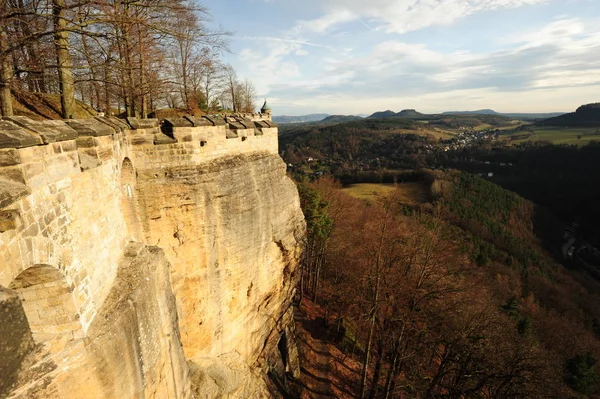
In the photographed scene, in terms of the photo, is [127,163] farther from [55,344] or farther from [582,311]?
[582,311]

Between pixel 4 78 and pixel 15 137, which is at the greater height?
pixel 4 78

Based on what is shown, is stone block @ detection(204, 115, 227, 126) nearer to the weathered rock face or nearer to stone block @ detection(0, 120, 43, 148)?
the weathered rock face

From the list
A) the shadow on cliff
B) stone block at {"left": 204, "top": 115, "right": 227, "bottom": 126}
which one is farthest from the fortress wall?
the shadow on cliff

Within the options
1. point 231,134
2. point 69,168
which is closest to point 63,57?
point 69,168

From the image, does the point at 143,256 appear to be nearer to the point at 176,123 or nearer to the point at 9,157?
the point at 176,123

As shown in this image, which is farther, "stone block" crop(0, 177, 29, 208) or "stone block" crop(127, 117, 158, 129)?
"stone block" crop(127, 117, 158, 129)

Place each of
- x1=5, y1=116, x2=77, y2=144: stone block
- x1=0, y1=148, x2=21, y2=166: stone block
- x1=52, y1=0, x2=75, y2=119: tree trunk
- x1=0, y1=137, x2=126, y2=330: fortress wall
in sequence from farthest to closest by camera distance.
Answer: x1=52, y1=0, x2=75, y2=119: tree trunk, x1=5, y1=116, x2=77, y2=144: stone block, x1=0, y1=137, x2=126, y2=330: fortress wall, x1=0, y1=148, x2=21, y2=166: stone block
